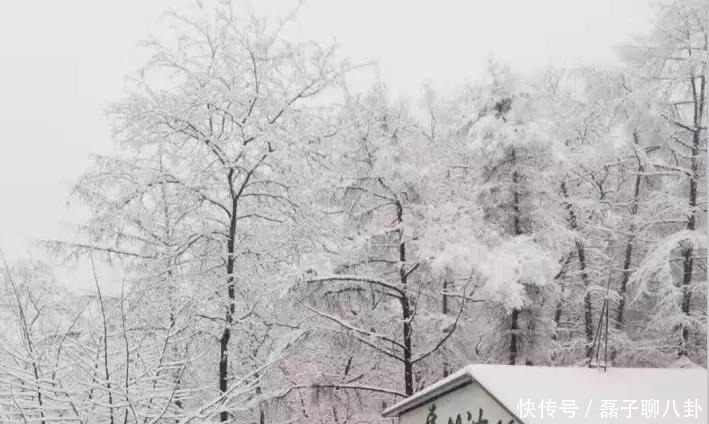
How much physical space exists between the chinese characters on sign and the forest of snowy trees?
4.32m

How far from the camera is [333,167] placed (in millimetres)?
12008

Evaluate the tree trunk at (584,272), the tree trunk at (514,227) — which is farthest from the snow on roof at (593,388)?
the tree trunk at (584,272)

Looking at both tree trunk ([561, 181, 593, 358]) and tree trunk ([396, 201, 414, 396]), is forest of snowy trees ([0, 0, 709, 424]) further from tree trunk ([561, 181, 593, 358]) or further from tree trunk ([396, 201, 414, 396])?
tree trunk ([561, 181, 593, 358])

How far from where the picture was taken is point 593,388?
6125 mm

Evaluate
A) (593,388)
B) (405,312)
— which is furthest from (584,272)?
(593,388)

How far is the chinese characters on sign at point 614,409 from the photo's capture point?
5.65 metres

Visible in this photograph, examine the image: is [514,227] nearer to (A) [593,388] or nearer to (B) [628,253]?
(B) [628,253]

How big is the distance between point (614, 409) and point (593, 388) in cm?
42

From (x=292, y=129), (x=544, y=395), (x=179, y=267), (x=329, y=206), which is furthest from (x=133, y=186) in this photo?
(x=544, y=395)

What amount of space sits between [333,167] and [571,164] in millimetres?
4750

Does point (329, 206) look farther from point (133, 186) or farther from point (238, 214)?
point (133, 186)

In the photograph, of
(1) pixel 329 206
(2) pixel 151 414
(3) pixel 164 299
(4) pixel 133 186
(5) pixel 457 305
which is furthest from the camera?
(5) pixel 457 305

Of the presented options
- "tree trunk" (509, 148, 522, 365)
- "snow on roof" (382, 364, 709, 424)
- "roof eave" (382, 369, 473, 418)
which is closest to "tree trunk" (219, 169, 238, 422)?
"roof eave" (382, 369, 473, 418)

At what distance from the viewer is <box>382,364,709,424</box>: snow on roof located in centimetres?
567
